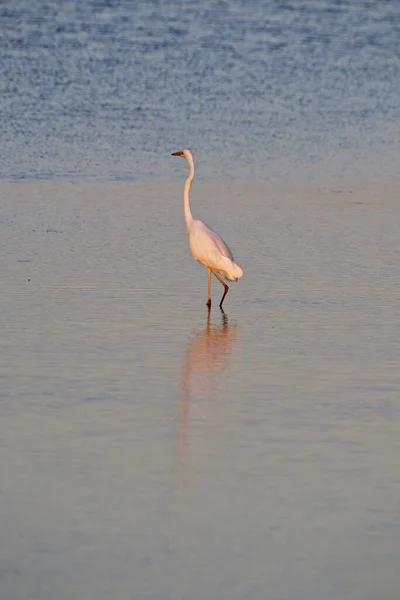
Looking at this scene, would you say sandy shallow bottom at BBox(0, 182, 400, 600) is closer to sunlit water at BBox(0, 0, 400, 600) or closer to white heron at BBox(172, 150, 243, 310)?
sunlit water at BBox(0, 0, 400, 600)

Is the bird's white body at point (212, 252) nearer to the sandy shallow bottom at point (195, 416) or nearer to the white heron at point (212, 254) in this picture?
the white heron at point (212, 254)

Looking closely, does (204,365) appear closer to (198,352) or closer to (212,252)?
(198,352)

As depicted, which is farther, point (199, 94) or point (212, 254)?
point (199, 94)

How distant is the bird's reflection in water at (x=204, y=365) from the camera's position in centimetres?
895

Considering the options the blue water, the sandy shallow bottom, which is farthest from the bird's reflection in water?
the blue water

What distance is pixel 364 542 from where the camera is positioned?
6.83 m

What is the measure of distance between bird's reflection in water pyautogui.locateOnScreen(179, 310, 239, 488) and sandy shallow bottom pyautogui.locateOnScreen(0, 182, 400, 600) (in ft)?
0.08

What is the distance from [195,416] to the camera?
8.96 metres

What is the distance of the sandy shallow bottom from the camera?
660cm

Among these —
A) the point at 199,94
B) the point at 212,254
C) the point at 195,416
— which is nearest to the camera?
the point at 195,416

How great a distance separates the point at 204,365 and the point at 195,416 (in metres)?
1.55

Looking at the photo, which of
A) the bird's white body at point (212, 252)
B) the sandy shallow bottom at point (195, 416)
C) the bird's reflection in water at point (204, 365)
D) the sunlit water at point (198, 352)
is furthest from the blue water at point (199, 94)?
the bird's reflection in water at point (204, 365)

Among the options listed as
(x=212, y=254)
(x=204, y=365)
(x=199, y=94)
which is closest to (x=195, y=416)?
(x=204, y=365)

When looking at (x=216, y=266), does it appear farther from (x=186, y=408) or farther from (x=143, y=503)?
(x=143, y=503)
